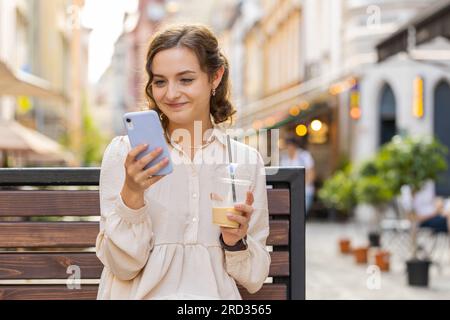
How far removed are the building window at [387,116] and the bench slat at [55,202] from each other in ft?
67.7

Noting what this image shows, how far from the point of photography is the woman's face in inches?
106

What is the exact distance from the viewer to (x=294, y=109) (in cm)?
2472

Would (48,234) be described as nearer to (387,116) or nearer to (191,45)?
(191,45)

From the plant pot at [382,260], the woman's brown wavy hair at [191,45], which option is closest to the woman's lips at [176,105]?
the woman's brown wavy hair at [191,45]

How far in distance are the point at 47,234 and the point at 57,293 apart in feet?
0.67

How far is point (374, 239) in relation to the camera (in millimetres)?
14195

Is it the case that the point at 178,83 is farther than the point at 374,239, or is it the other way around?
the point at 374,239

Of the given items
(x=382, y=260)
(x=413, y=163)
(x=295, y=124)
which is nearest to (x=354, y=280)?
(x=382, y=260)

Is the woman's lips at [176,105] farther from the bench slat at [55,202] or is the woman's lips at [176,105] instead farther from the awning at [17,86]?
the awning at [17,86]

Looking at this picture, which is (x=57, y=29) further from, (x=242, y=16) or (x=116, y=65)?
(x=116, y=65)

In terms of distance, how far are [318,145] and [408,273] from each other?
1791 centimetres

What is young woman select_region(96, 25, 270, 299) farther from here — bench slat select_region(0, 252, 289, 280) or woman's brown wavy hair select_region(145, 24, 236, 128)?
bench slat select_region(0, 252, 289, 280)

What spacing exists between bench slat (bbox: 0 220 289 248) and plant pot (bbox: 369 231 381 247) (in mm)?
10937

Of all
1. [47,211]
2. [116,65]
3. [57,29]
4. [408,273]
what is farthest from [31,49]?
[116,65]
